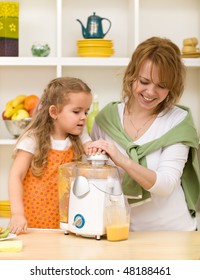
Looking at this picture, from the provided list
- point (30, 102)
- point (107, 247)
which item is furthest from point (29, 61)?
point (107, 247)

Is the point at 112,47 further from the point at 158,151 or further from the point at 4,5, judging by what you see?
the point at 158,151

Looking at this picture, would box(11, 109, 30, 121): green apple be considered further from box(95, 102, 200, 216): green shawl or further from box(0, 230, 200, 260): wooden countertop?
box(0, 230, 200, 260): wooden countertop

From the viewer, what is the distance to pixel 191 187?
2406 millimetres

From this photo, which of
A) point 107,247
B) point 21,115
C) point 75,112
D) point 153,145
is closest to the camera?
point 107,247

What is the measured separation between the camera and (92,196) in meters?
1.81

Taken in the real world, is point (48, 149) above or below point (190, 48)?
below

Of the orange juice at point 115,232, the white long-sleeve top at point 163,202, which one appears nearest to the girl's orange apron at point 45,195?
the white long-sleeve top at point 163,202

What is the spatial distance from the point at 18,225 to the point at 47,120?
0.40 meters

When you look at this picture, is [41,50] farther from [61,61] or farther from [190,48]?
[190,48]

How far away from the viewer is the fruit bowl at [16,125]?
11.1 feet

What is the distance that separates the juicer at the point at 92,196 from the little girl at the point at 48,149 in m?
0.27

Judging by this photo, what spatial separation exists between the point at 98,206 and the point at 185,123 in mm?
670

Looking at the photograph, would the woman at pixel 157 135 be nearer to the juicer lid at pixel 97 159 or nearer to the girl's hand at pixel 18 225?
the juicer lid at pixel 97 159
